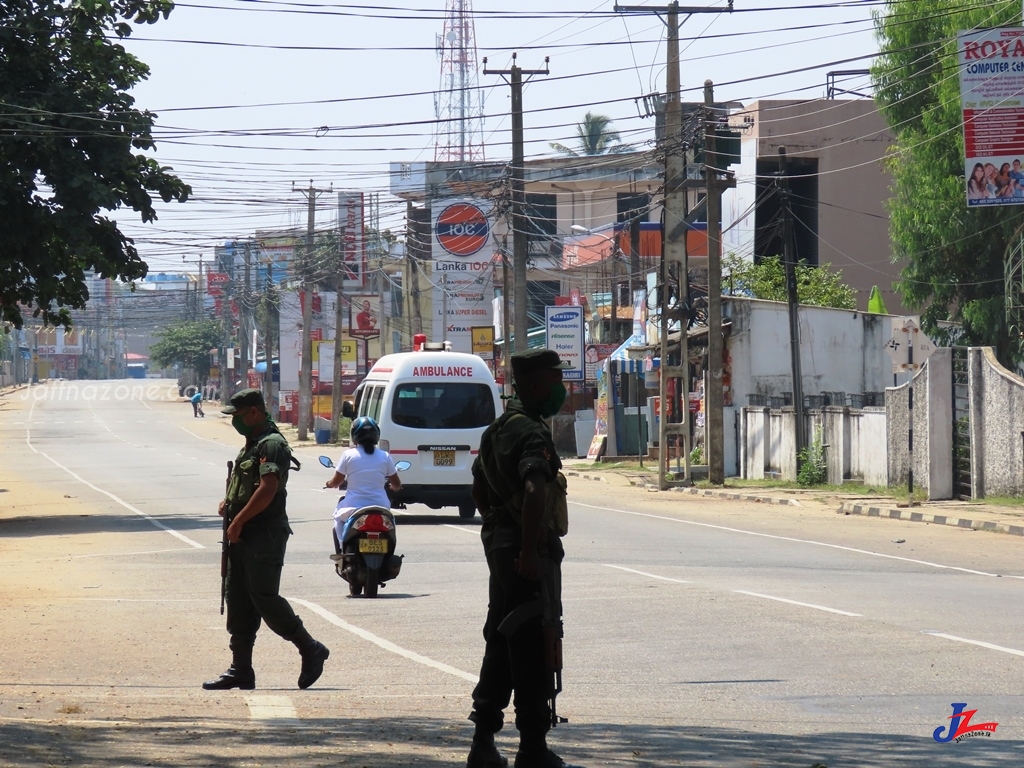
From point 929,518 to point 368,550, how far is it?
13.1m

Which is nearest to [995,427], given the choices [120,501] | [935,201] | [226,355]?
[935,201]

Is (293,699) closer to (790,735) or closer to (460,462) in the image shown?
(790,735)

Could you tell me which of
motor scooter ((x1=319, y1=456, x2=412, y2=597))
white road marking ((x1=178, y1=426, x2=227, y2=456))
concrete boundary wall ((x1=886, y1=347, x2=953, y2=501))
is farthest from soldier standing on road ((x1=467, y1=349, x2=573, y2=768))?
white road marking ((x1=178, y1=426, x2=227, y2=456))

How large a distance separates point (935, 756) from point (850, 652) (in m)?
3.30

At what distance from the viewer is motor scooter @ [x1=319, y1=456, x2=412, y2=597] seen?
13398 millimetres

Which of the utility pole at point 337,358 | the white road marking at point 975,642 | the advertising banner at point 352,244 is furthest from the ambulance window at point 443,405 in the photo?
the advertising banner at point 352,244

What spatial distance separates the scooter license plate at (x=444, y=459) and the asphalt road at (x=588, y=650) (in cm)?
94

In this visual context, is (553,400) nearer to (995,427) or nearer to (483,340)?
(995,427)

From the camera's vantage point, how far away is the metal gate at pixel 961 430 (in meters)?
26.4

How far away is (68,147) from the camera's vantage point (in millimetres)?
23469

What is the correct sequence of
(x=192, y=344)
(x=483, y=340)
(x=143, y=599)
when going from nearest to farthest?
(x=143, y=599) < (x=483, y=340) < (x=192, y=344)

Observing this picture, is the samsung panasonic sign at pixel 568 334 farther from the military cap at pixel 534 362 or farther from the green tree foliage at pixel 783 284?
the military cap at pixel 534 362

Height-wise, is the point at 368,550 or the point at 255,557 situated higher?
the point at 255,557

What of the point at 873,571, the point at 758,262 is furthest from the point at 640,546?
the point at 758,262
